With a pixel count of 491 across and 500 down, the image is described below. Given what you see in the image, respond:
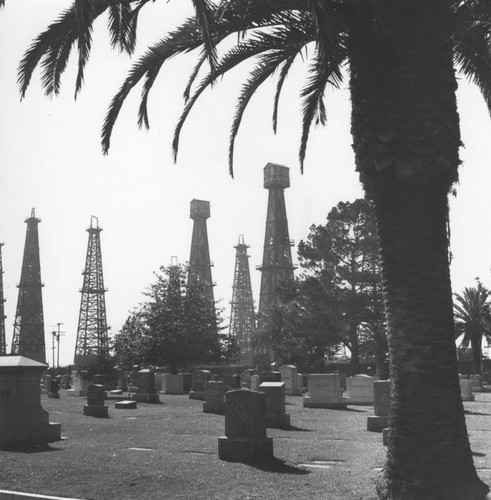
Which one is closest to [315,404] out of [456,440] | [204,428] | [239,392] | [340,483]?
[204,428]

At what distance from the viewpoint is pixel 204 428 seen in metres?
14.3

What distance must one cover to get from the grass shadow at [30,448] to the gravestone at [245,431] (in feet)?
10.2

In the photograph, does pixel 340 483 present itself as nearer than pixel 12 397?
Yes

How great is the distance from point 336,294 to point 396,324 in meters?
34.1

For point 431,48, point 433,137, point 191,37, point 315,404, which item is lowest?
point 315,404

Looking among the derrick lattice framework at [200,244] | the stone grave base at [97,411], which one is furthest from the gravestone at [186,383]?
the derrick lattice framework at [200,244]

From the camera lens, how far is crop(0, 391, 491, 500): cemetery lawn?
6934 mm

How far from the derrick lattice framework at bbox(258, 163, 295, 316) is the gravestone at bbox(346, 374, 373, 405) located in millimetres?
50169

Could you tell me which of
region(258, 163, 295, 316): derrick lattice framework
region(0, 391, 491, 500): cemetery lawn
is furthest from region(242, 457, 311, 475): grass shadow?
region(258, 163, 295, 316): derrick lattice framework

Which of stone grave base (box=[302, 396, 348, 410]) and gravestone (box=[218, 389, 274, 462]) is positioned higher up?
gravestone (box=[218, 389, 274, 462])

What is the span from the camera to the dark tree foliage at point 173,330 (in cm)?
3775

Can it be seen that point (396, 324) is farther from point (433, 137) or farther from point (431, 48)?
point (431, 48)

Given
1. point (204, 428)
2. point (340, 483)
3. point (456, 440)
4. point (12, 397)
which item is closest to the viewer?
point (456, 440)

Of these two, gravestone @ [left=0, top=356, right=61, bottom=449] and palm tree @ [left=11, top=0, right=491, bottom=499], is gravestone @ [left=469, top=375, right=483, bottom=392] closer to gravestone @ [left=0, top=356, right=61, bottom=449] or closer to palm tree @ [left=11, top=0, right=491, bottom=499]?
gravestone @ [left=0, top=356, right=61, bottom=449]
